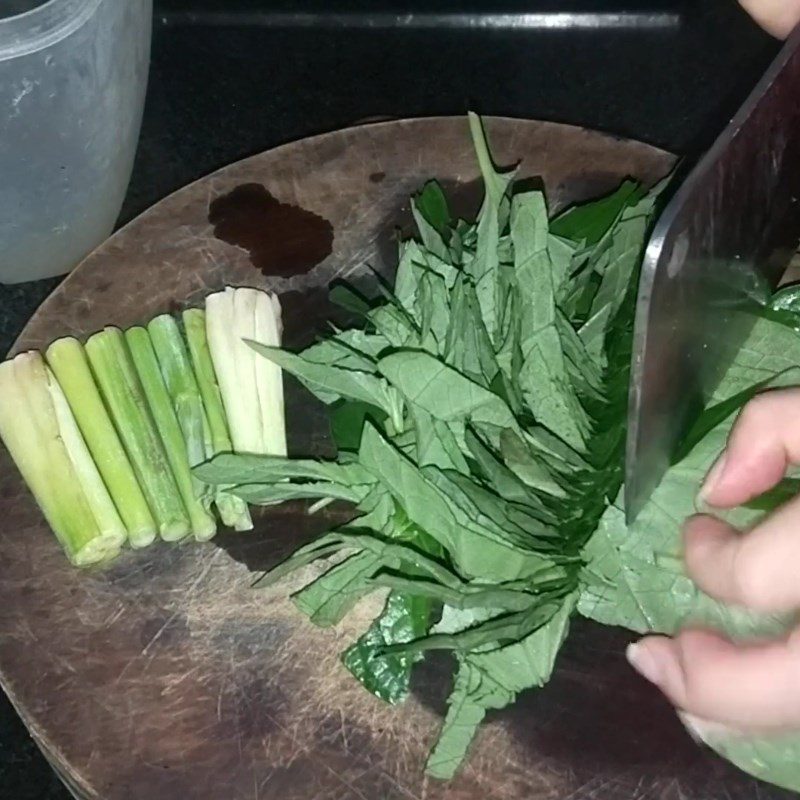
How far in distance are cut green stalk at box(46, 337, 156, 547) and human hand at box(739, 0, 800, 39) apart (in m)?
0.84

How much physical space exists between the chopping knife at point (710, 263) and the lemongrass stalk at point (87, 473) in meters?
0.51

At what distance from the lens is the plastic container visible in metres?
1.18

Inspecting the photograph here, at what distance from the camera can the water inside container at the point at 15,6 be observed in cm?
130

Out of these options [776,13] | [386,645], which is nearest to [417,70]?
[776,13]

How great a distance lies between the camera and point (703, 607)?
1060 millimetres

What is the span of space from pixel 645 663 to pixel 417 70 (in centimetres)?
102

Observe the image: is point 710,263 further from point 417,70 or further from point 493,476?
point 417,70

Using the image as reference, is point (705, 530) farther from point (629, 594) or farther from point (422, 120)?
point (422, 120)

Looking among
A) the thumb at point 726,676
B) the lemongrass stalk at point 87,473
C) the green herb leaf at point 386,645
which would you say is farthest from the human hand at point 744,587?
the lemongrass stalk at point 87,473

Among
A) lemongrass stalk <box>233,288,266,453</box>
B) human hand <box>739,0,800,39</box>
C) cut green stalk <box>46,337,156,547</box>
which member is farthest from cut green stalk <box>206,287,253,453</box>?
human hand <box>739,0,800,39</box>

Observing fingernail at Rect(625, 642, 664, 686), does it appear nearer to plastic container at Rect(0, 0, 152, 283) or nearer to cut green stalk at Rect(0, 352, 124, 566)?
cut green stalk at Rect(0, 352, 124, 566)

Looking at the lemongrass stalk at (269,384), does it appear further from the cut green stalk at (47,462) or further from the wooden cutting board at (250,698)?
the cut green stalk at (47,462)

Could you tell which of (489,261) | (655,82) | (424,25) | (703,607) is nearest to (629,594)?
(703,607)

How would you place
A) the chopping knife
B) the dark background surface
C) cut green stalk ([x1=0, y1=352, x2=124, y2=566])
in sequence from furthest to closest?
the dark background surface → cut green stalk ([x1=0, y1=352, x2=124, y2=566]) → the chopping knife
